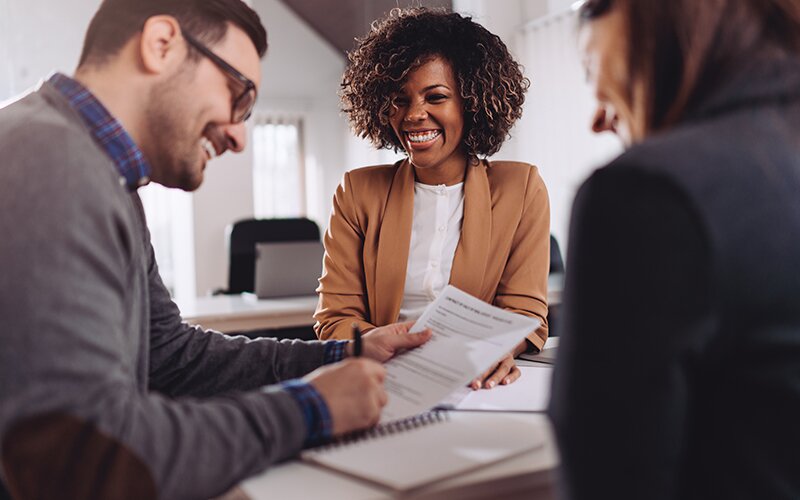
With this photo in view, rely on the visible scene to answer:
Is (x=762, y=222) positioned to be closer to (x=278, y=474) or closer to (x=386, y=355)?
(x=278, y=474)

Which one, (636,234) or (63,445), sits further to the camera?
(63,445)

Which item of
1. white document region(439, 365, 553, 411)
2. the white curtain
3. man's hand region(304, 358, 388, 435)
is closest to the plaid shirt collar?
man's hand region(304, 358, 388, 435)

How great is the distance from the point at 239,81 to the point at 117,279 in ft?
1.49

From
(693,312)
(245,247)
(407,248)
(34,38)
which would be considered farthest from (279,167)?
(693,312)

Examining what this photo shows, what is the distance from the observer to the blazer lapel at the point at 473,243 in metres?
1.96

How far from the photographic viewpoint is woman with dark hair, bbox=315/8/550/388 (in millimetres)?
1970

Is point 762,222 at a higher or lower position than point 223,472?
higher

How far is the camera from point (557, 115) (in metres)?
5.34

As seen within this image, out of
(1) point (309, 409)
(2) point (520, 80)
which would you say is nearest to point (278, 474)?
(1) point (309, 409)

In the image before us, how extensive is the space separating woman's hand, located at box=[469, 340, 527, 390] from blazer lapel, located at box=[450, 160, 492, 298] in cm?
46

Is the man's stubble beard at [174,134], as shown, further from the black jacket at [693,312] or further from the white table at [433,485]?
the black jacket at [693,312]

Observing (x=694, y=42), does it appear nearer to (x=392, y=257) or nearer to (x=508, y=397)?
(x=508, y=397)

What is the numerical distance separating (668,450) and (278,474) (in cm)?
52

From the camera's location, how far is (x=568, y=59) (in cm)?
521
